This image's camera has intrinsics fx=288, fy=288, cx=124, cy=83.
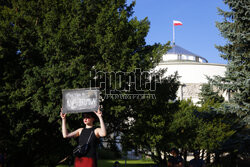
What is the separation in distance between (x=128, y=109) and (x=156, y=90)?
196cm

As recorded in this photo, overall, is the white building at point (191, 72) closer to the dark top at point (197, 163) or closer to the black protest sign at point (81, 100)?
the dark top at point (197, 163)

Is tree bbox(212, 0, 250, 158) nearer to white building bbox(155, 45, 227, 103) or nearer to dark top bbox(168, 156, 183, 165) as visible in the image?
dark top bbox(168, 156, 183, 165)

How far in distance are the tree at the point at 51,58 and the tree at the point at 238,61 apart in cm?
368

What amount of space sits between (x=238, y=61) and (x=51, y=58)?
9730 mm

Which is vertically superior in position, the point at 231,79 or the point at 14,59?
the point at 14,59

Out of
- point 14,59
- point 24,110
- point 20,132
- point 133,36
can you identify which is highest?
point 133,36

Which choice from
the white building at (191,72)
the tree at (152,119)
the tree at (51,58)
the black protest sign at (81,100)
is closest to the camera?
the black protest sign at (81,100)

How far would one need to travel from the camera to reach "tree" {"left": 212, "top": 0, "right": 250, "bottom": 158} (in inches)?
584

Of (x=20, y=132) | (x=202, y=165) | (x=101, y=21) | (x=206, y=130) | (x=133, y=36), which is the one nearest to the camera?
(x=202, y=165)

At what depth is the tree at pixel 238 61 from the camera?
48.7ft

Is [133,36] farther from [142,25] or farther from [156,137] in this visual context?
[156,137]

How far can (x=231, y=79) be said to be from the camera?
15.3 m

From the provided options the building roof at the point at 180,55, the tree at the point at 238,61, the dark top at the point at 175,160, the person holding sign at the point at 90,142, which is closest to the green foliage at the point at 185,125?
the tree at the point at 238,61

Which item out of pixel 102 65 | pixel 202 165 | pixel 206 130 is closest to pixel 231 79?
pixel 102 65
